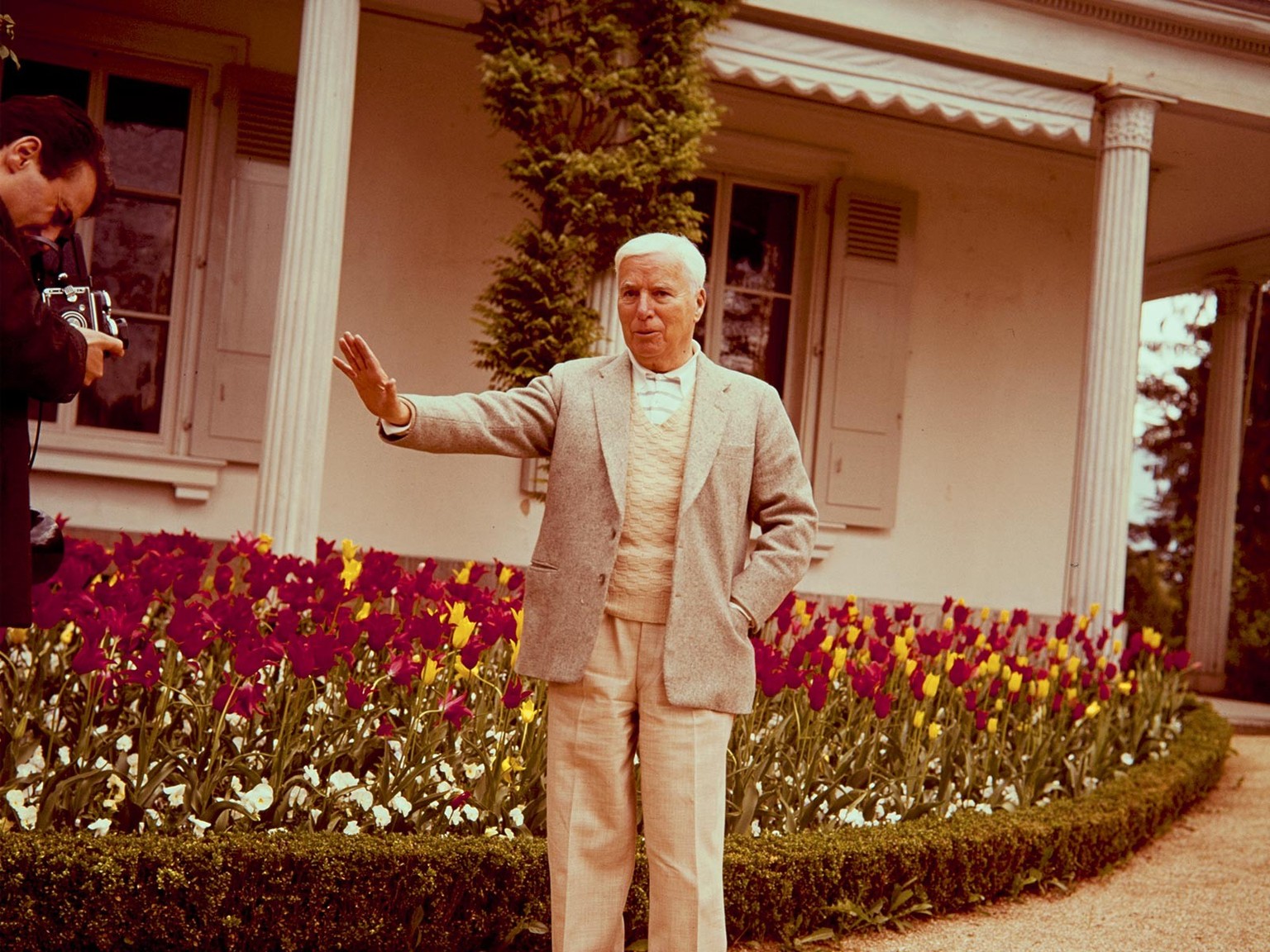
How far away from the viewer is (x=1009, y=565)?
9.84 metres

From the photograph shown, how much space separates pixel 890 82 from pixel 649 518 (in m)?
5.41

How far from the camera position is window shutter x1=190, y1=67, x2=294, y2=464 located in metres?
7.57

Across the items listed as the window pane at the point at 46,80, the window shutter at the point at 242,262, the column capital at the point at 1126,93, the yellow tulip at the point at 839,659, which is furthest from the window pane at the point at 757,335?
the yellow tulip at the point at 839,659

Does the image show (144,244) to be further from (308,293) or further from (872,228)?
(872,228)

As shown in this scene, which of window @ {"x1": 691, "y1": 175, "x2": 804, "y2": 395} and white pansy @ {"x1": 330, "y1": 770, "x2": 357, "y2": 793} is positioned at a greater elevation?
window @ {"x1": 691, "y1": 175, "x2": 804, "y2": 395}

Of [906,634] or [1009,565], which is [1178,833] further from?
[1009,565]

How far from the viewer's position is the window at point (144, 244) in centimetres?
766

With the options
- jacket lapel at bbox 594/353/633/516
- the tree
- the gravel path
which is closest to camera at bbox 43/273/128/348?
jacket lapel at bbox 594/353/633/516

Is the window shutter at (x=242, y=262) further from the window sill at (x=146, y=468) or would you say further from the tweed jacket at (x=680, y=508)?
the tweed jacket at (x=680, y=508)

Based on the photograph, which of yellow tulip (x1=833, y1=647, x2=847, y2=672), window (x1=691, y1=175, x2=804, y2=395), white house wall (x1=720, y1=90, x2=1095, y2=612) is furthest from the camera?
white house wall (x1=720, y1=90, x2=1095, y2=612)

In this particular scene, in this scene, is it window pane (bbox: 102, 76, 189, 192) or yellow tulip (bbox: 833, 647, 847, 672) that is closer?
yellow tulip (bbox: 833, 647, 847, 672)

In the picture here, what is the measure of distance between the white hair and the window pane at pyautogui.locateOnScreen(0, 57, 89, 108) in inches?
229

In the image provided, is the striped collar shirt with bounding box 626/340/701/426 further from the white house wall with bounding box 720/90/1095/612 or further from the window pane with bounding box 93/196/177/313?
the white house wall with bounding box 720/90/1095/612

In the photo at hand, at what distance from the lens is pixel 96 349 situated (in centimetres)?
254
